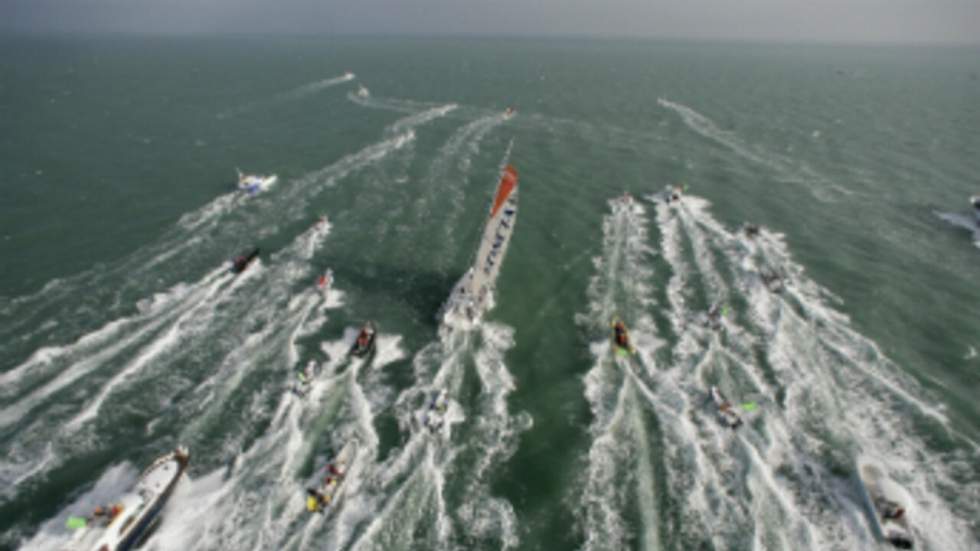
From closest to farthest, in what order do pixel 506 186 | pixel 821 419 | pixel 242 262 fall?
pixel 821 419, pixel 506 186, pixel 242 262

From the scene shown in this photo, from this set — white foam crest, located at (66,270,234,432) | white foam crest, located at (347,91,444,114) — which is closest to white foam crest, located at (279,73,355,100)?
white foam crest, located at (347,91,444,114)

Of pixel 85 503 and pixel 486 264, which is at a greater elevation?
pixel 486 264

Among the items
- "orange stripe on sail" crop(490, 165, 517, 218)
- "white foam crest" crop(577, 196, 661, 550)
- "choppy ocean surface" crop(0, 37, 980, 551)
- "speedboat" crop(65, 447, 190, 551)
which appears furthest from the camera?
"orange stripe on sail" crop(490, 165, 517, 218)

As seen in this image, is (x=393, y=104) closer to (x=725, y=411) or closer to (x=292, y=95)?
(x=292, y=95)

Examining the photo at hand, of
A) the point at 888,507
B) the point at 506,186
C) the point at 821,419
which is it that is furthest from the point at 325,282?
the point at 888,507

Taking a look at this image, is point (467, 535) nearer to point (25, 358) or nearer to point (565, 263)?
point (565, 263)

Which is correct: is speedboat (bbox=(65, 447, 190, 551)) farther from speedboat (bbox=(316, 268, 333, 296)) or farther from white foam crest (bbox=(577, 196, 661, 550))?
white foam crest (bbox=(577, 196, 661, 550))

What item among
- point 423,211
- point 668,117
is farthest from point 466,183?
point 668,117
